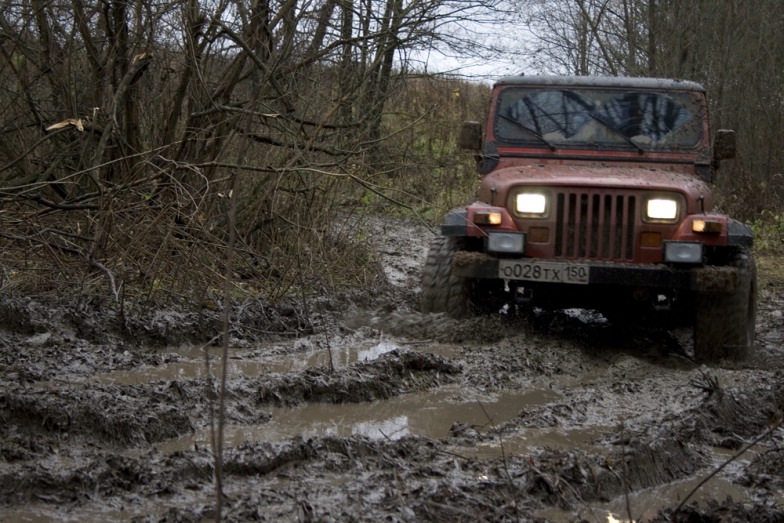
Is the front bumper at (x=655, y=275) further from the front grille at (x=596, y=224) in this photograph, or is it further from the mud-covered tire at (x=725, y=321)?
the mud-covered tire at (x=725, y=321)

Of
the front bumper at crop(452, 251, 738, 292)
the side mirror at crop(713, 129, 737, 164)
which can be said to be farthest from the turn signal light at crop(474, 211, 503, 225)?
the side mirror at crop(713, 129, 737, 164)

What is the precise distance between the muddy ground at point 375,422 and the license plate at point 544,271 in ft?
1.32

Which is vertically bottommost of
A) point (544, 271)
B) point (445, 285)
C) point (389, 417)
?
point (389, 417)

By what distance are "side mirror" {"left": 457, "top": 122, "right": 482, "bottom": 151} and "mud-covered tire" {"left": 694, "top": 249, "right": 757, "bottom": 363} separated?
173 centimetres

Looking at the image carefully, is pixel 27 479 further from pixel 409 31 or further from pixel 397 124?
pixel 397 124

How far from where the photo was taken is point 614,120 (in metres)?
6.18

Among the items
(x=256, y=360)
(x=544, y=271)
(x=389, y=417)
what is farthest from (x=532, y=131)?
(x=389, y=417)

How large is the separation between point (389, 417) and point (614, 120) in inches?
123

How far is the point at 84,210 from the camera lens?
6086mm

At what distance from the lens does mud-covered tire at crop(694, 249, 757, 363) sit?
5.33 metres

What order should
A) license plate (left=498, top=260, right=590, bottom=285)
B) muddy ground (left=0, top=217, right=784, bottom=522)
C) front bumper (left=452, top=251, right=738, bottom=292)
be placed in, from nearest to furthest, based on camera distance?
1. muddy ground (left=0, top=217, right=784, bottom=522)
2. front bumper (left=452, top=251, right=738, bottom=292)
3. license plate (left=498, top=260, right=590, bottom=285)

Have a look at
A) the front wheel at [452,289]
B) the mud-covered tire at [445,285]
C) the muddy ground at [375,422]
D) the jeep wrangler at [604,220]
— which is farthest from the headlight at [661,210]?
the mud-covered tire at [445,285]

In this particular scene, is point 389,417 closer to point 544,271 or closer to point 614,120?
point 544,271

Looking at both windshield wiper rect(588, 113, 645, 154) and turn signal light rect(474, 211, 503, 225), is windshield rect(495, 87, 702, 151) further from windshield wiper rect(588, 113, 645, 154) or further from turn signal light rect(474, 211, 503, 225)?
turn signal light rect(474, 211, 503, 225)
